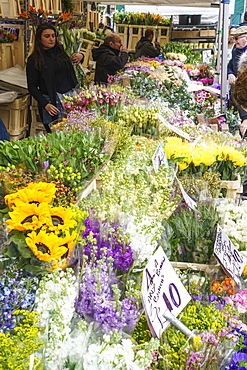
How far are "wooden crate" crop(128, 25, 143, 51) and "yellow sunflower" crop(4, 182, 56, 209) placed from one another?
10319mm

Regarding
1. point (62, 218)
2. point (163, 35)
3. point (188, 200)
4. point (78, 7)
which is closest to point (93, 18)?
point (78, 7)

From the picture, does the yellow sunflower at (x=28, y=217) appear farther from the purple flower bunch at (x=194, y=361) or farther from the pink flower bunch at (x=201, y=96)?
the pink flower bunch at (x=201, y=96)

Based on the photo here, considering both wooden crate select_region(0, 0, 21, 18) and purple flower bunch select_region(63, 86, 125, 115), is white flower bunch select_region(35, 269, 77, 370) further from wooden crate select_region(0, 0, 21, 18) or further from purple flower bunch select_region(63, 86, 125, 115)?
wooden crate select_region(0, 0, 21, 18)

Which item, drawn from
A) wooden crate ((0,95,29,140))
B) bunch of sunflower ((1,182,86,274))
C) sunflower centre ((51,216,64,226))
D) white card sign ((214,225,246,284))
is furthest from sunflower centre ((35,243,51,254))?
wooden crate ((0,95,29,140))

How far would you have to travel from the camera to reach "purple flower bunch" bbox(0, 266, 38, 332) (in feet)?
4.54

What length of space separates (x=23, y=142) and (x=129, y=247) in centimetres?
99

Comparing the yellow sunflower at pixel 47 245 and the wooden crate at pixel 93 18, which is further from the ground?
the wooden crate at pixel 93 18

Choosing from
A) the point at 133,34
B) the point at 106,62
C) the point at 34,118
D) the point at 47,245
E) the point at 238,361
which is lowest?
the point at 34,118

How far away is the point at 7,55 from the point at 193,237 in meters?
5.61

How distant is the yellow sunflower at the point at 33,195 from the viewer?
1751 mm

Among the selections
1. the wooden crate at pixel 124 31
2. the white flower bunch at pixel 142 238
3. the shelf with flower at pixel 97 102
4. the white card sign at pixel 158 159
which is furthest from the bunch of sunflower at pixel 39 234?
the wooden crate at pixel 124 31

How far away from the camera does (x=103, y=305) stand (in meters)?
1.46

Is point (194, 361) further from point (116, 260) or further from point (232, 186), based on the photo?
point (232, 186)

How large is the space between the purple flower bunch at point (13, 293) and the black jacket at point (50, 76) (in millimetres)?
4115
